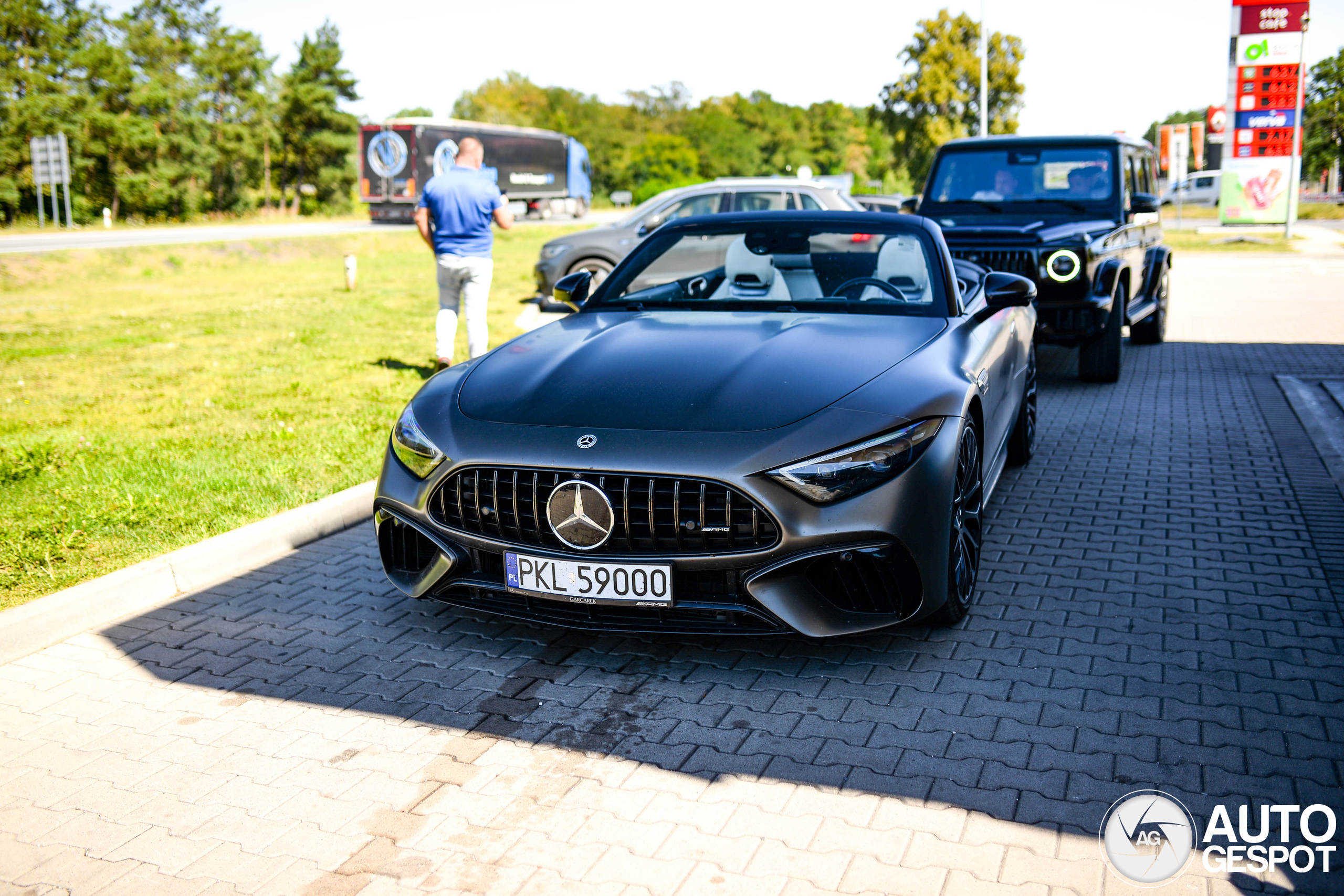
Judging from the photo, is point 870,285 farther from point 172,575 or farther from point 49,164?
point 49,164

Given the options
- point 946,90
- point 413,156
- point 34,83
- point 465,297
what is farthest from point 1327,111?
point 34,83

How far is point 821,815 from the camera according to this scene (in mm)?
2852

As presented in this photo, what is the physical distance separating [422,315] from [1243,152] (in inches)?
832

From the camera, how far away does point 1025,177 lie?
9.60 meters

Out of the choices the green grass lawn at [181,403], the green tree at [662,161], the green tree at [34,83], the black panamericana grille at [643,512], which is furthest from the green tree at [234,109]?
the black panamericana grille at [643,512]

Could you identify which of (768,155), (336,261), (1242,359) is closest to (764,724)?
(1242,359)

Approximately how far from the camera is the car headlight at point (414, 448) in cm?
383

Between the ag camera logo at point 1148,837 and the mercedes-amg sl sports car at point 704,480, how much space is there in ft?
3.13

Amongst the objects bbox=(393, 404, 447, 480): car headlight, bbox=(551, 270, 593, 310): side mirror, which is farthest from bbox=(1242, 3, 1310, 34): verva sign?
bbox=(393, 404, 447, 480): car headlight

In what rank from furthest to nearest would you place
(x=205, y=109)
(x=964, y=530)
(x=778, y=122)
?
(x=778, y=122), (x=205, y=109), (x=964, y=530)

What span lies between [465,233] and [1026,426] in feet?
15.7

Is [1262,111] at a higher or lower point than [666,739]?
higher

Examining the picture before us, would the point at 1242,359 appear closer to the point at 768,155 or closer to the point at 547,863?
the point at 547,863

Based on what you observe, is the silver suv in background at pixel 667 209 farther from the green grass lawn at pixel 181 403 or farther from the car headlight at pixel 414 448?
the car headlight at pixel 414 448
